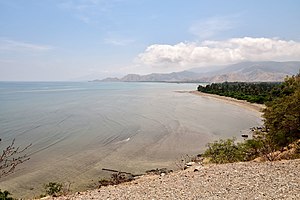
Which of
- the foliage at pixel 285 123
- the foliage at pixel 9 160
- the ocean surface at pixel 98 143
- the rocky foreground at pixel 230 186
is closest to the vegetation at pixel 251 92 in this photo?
the ocean surface at pixel 98 143

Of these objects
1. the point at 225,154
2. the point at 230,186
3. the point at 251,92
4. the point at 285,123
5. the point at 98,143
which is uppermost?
the point at 285,123

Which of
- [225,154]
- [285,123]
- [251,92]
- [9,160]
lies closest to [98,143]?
[225,154]

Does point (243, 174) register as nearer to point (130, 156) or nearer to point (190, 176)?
point (190, 176)

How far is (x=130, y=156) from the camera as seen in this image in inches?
958

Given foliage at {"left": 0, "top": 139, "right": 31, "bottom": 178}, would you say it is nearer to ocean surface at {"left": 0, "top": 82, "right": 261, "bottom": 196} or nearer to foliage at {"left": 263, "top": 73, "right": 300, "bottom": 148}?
ocean surface at {"left": 0, "top": 82, "right": 261, "bottom": 196}

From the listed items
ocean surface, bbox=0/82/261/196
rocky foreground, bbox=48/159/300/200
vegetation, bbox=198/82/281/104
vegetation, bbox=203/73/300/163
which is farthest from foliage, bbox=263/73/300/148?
vegetation, bbox=198/82/281/104

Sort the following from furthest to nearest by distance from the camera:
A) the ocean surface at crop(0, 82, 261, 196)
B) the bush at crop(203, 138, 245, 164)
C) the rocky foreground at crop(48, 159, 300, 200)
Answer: the ocean surface at crop(0, 82, 261, 196) < the bush at crop(203, 138, 245, 164) < the rocky foreground at crop(48, 159, 300, 200)

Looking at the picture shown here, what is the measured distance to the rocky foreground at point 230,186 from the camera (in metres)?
8.10

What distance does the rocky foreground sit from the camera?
810 cm

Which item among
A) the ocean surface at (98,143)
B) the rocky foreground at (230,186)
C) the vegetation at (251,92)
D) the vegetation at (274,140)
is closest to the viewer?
the rocky foreground at (230,186)

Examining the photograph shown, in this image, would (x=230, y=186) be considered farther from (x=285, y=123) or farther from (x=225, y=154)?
(x=285, y=123)

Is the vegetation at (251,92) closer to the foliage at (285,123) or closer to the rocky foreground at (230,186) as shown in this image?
the foliage at (285,123)

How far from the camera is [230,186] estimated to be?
891 centimetres

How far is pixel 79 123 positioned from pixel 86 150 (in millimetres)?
17392
